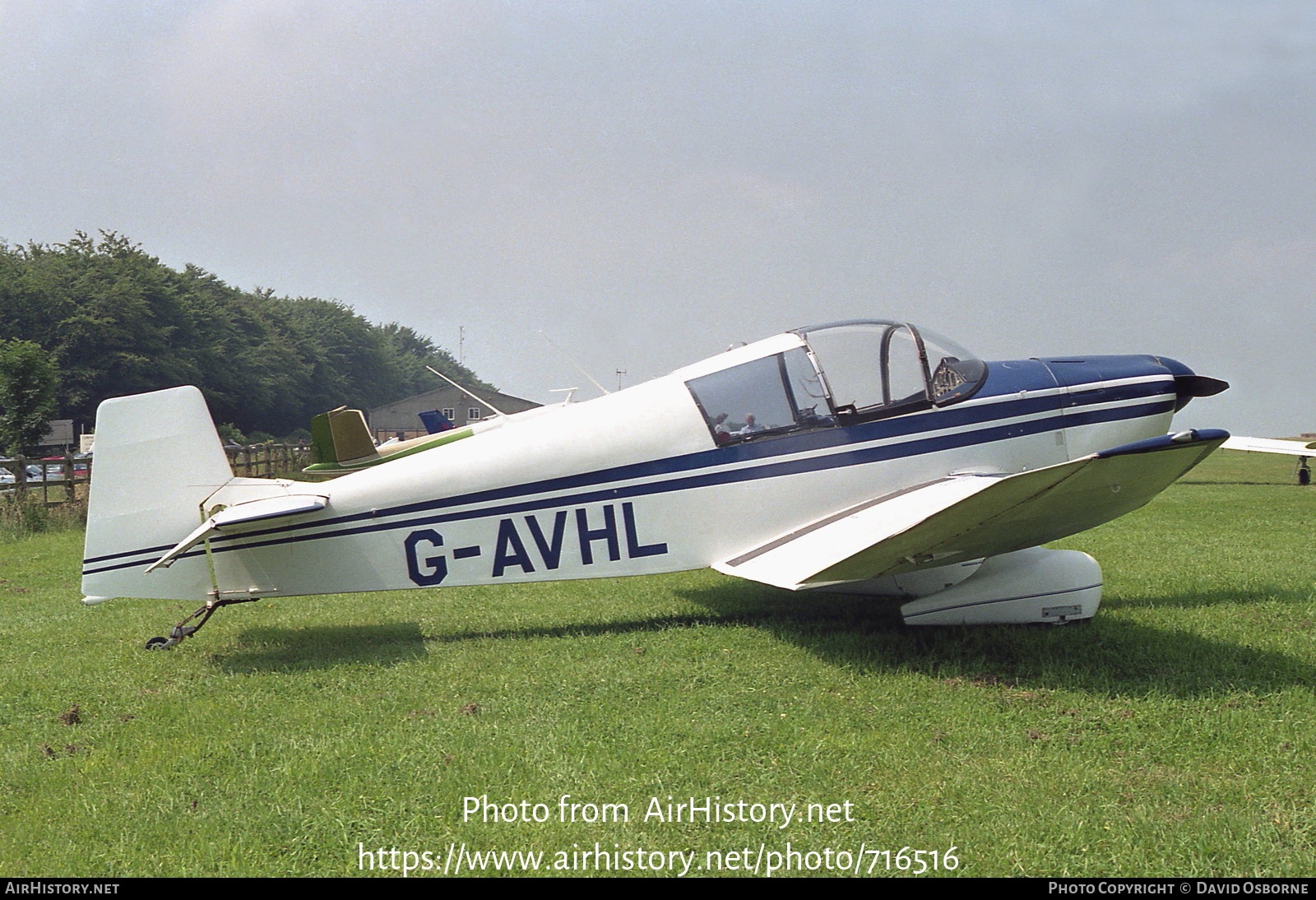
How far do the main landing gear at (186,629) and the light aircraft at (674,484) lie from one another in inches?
0.9

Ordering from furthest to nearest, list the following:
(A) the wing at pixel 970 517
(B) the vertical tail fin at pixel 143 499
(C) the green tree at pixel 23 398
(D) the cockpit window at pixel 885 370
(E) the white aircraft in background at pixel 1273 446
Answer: (C) the green tree at pixel 23 398 → (E) the white aircraft in background at pixel 1273 446 → (D) the cockpit window at pixel 885 370 → (B) the vertical tail fin at pixel 143 499 → (A) the wing at pixel 970 517

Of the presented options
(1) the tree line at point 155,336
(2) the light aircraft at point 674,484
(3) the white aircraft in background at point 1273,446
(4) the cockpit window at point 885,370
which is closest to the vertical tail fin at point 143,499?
(2) the light aircraft at point 674,484

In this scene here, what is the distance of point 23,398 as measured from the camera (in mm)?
22469

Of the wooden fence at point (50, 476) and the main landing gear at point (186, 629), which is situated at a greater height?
the wooden fence at point (50, 476)

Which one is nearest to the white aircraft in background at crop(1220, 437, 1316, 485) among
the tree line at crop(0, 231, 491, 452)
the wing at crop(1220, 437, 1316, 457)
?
the wing at crop(1220, 437, 1316, 457)

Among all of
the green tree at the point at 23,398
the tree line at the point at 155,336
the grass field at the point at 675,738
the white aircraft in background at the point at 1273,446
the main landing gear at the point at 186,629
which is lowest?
the grass field at the point at 675,738

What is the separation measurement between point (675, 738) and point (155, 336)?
65436 mm

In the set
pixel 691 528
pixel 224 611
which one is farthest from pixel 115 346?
pixel 691 528

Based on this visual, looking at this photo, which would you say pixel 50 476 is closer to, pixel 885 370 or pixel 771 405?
pixel 771 405

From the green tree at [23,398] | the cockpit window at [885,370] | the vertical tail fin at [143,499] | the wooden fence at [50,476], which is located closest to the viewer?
the vertical tail fin at [143,499]

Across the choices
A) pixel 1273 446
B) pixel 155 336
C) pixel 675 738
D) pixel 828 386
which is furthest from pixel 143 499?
pixel 155 336

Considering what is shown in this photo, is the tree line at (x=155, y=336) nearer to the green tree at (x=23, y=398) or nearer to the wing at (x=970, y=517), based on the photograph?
the green tree at (x=23, y=398)

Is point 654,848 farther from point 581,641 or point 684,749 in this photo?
point 581,641

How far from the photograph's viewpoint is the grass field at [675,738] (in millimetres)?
3312
